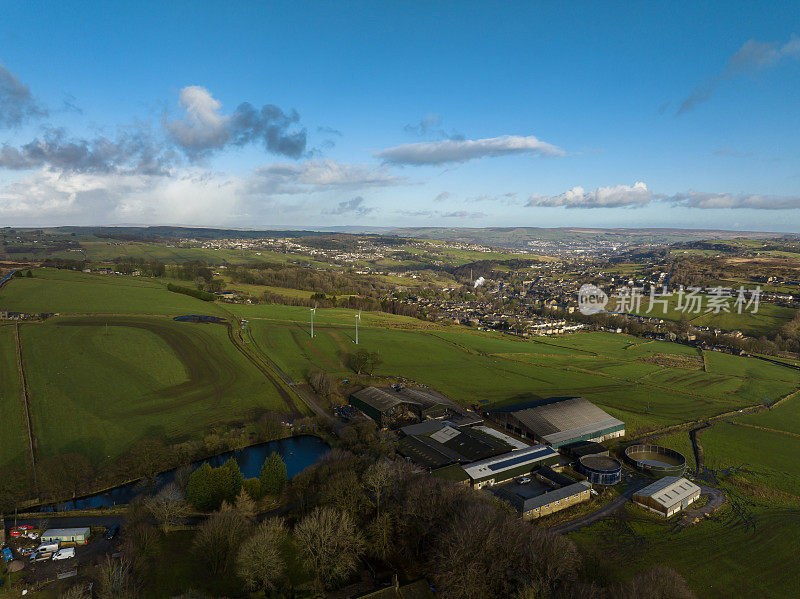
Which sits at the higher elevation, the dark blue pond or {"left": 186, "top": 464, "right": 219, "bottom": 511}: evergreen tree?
{"left": 186, "top": 464, "right": 219, "bottom": 511}: evergreen tree

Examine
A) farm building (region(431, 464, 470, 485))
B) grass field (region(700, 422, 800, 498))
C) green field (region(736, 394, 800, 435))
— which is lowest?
green field (region(736, 394, 800, 435))

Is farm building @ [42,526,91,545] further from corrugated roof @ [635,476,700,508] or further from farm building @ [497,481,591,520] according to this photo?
corrugated roof @ [635,476,700,508]

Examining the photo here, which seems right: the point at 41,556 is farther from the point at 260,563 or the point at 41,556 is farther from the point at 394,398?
the point at 394,398

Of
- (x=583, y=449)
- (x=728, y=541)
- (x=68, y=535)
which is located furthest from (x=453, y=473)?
(x=68, y=535)

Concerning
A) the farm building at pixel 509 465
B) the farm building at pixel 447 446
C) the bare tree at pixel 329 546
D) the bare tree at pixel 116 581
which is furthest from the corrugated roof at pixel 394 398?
the bare tree at pixel 116 581

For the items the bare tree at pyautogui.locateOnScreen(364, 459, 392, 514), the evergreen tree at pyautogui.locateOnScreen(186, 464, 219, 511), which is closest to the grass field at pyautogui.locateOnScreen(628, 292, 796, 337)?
the bare tree at pyautogui.locateOnScreen(364, 459, 392, 514)

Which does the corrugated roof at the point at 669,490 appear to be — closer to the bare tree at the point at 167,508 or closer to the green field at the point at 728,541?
the green field at the point at 728,541

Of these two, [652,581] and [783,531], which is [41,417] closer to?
[652,581]

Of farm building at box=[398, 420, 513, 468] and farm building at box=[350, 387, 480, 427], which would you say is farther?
farm building at box=[350, 387, 480, 427]
